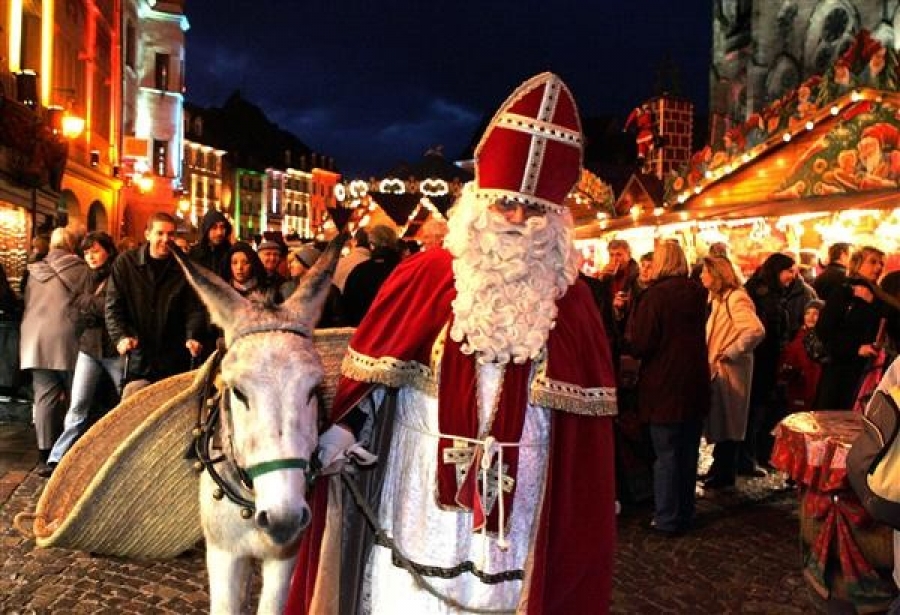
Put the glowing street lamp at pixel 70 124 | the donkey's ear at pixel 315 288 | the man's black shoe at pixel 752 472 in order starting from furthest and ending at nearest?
1. the glowing street lamp at pixel 70 124
2. the man's black shoe at pixel 752 472
3. the donkey's ear at pixel 315 288

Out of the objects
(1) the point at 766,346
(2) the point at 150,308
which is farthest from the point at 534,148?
(1) the point at 766,346

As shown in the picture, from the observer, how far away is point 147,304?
265 inches

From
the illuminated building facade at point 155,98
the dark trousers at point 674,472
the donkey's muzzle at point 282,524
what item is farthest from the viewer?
the illuminated building facade at point 155,98

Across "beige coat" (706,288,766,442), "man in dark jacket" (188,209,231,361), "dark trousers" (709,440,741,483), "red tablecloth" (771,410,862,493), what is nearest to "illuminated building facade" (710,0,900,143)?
"dark trousers" (709,440,741,483)

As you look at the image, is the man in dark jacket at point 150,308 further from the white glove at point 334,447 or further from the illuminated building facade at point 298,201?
the illuminated building facade at point 298,201

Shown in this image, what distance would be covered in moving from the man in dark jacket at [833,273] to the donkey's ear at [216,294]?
7.13 m

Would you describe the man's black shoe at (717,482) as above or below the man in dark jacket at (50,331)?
below

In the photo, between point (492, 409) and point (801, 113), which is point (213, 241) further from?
point (801, 113)

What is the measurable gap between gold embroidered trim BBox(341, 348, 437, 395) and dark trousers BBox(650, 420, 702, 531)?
4167 millimetres

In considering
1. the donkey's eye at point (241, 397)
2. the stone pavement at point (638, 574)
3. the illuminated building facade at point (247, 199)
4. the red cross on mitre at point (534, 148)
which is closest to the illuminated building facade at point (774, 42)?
the stone pavement at point (638, 574)

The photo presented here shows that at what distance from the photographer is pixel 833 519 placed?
4.04 m

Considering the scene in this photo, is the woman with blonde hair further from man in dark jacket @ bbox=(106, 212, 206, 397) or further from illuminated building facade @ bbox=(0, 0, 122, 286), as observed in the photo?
illuminated building facade @ bbox=(0, 0, 122, 286)

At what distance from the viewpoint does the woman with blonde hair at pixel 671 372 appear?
22.5ft

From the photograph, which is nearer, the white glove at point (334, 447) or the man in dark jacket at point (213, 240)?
the white glove at point (334, 447)
